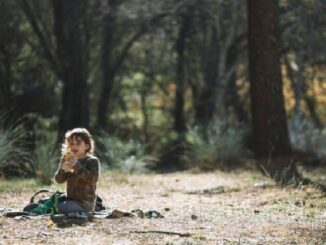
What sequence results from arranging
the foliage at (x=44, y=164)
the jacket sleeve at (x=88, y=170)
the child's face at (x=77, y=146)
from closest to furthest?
the jacket sleeve at (x=88, y=170), the child's face at (x=77, y=146), the foliage at (x=44, y=164)

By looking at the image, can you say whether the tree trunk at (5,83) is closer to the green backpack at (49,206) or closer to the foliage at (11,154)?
the foliage at (11,154)

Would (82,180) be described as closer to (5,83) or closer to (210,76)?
(5,83)

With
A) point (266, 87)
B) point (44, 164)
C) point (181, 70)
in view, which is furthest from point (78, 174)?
point (181, 70)

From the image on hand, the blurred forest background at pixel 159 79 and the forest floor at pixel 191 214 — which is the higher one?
the blurred forest background at pixel 159 79

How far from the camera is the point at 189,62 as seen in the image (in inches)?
971

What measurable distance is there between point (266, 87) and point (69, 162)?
8.37 meters

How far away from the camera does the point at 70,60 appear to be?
17312mm

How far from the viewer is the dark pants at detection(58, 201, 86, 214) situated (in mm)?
7402

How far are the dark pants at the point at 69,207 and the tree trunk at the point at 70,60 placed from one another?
31.4ft

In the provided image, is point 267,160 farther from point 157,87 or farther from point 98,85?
point 157,87

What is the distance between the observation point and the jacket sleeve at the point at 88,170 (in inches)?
295

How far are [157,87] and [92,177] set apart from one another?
2162 cm

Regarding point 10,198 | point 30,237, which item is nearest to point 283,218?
point 30,237

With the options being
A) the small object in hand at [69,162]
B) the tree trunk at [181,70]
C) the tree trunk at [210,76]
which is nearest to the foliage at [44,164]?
the small object in hand at [69,162]
